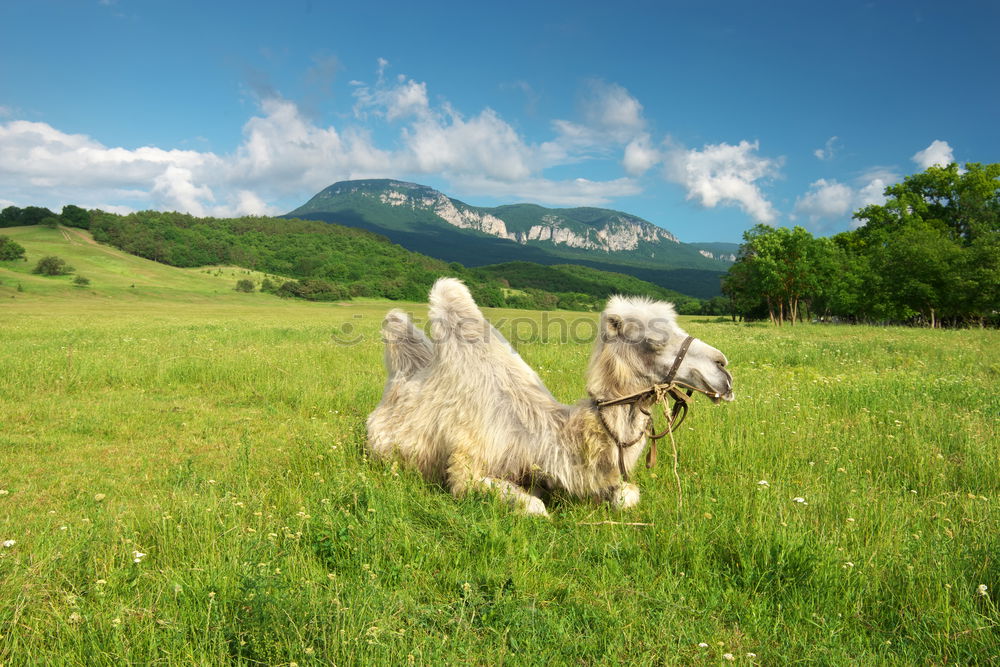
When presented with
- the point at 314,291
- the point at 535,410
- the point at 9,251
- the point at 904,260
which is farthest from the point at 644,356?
the point at 9,251

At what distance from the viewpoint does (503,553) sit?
3426 mm

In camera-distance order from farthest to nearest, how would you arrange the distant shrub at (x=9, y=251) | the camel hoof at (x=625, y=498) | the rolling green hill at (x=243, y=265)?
the distant shrub at (x=9, y=251) → the rolling green hill at (x=243, y=265) → the camel hoof at (x=625, y=498)

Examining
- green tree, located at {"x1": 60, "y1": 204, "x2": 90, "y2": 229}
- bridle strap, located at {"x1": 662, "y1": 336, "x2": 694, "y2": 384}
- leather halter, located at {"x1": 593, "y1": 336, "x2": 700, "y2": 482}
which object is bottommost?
leather halter, located at {"x1": 593, "y1": 336, "x2": 700, "y2": 482}

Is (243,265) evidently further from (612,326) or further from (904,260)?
(612,326)

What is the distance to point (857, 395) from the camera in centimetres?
780

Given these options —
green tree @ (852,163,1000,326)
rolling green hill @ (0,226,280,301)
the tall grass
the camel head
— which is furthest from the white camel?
rolling green hill @ (0,226,280,301)

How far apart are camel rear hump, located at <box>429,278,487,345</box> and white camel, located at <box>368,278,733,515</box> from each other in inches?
0.4

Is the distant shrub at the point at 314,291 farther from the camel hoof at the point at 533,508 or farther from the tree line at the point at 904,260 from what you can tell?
the camel hoof at the point at 533,508

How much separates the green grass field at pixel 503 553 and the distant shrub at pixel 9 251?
98851 mm

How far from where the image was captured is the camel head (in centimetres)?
384

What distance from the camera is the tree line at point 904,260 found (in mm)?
35812

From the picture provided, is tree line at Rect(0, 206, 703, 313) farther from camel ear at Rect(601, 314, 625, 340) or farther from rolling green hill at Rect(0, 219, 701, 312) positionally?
camel ear at Rect(601, 314, 625, 340)

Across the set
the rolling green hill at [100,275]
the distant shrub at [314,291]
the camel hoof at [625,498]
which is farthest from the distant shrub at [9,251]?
the camel hoof at [625,498]

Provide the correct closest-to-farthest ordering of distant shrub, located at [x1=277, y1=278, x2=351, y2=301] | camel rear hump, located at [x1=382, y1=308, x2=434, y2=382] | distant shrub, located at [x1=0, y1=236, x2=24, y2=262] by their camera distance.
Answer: camel rear hump, located at [x1=382, y1=308, x2=434, y2=382]
distant shrub, located at [x1=0, y1=236, x2=24, y2=262]
distant shrub, located at [x1=277, y1=278, x2=351, y2=301]
